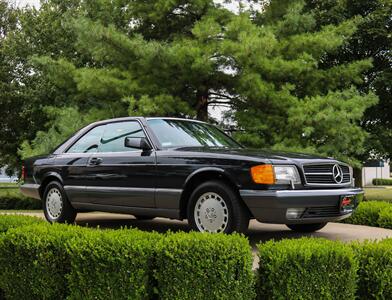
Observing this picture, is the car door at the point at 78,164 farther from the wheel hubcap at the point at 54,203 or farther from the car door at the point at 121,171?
the wheel hubcap at the point at 54,203

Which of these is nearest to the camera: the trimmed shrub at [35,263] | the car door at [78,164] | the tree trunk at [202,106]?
the trimmed shrub at [35,263]

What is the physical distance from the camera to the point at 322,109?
46.4ft

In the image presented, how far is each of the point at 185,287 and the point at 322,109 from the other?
417 inches

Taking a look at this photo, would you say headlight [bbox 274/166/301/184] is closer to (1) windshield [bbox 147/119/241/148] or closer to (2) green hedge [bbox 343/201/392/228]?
(1) windshield [bbox 147/119/241/148]

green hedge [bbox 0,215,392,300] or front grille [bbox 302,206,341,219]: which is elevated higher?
front grille [bbox 302,206,341,219]

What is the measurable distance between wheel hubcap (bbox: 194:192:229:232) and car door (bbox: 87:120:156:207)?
80 cm

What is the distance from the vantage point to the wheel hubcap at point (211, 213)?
19.7 ft

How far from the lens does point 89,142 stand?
8008 mm

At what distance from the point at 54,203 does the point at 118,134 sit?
1579 mm

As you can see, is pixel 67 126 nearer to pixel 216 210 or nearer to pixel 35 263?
pixel 216 210

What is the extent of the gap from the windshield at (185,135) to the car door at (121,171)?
0.23 metres

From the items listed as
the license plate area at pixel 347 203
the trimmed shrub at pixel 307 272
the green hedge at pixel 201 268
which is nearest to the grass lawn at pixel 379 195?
the license plate area at pixel 347 203

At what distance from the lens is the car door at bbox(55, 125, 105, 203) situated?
771cm

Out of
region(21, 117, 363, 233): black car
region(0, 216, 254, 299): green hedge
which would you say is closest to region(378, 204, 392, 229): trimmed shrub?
region(21, 117, 363, 233): black car
